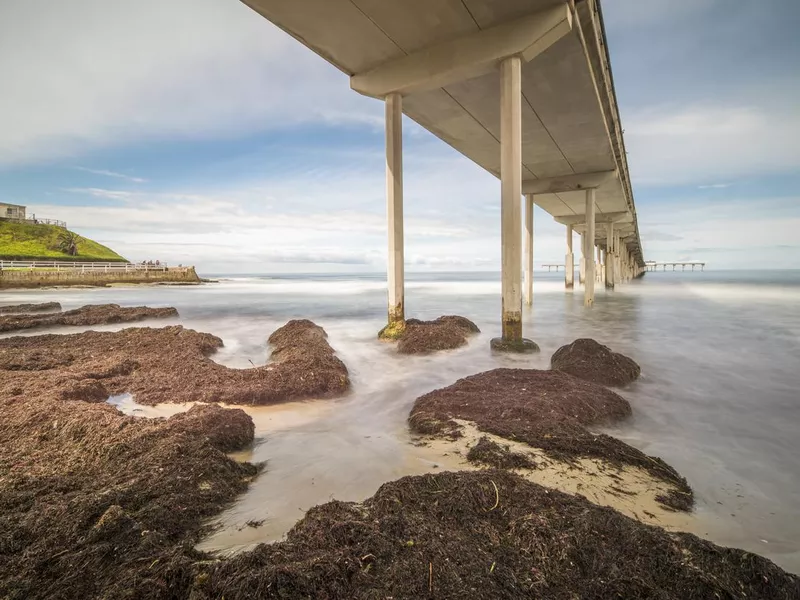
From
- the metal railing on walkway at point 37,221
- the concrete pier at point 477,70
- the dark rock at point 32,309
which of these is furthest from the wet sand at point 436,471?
the metal railing on walkway at point 37,221

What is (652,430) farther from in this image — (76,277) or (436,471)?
(76,277)

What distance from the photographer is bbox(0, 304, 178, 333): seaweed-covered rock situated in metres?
11.8

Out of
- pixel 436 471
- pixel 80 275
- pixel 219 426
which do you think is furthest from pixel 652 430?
pixel 80 275

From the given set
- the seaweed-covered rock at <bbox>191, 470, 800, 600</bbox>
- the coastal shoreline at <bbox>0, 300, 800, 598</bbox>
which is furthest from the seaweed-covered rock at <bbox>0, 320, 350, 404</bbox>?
the seaweed-covered rock at <bbox>191, 470, 800, 600</bbox>

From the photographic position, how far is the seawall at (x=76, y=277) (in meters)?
34.3

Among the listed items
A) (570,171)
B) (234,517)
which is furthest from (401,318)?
(570,171)

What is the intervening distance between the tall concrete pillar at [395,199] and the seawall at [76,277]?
40.9 meters

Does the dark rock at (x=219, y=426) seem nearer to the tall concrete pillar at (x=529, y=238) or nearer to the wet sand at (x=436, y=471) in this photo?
the wet sand at (x=436, y=471)

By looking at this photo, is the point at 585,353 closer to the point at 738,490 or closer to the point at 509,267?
the point at 509,267

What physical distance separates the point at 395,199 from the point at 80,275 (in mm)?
41801

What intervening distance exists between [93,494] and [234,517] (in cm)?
84

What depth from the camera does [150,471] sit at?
8.70 ft

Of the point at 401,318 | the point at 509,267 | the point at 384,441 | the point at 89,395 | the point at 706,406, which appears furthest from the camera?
the point at 401,318

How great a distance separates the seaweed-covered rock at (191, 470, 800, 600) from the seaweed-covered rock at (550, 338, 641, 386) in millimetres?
4192
